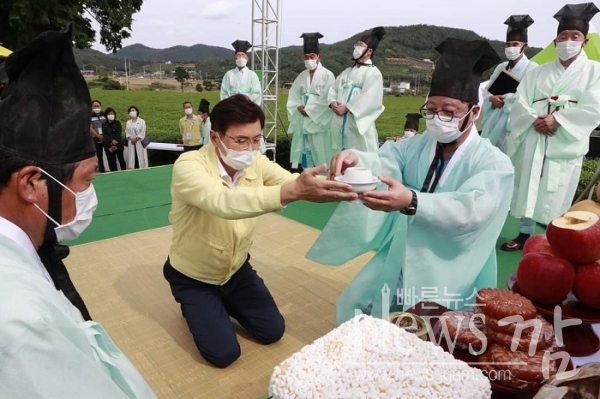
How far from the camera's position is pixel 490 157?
2.14 meters

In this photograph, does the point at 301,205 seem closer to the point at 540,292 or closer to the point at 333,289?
the point at 333,289

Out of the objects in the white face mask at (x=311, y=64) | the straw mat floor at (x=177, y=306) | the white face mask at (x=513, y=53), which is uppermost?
the white face mask at (x=513, y=53)

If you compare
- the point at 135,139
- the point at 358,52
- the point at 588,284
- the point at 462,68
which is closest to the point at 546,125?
the point at 462,68

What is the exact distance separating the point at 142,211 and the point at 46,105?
15.2 feet

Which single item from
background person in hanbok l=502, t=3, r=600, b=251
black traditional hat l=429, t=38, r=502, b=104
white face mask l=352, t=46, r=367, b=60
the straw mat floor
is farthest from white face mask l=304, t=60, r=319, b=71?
black traditional hat l=429, t=38, r=502, b=104

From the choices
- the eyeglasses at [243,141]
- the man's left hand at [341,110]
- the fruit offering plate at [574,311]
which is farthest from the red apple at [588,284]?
the man's left hand at [341,110]

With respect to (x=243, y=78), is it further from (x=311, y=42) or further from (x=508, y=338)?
(x=508, y=338)

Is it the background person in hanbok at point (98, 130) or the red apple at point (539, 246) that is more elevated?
the red apple at point (539, 246)

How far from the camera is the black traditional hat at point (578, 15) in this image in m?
3.95

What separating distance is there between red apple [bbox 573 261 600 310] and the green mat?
235 cm

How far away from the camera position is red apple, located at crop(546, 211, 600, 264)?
4.45 ft

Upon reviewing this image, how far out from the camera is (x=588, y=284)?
1394mm

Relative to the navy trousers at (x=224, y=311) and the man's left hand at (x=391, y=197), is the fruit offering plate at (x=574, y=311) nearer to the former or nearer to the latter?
the man's left hand at (x=391, y=197)

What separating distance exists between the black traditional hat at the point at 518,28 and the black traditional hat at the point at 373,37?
174 centimetres
